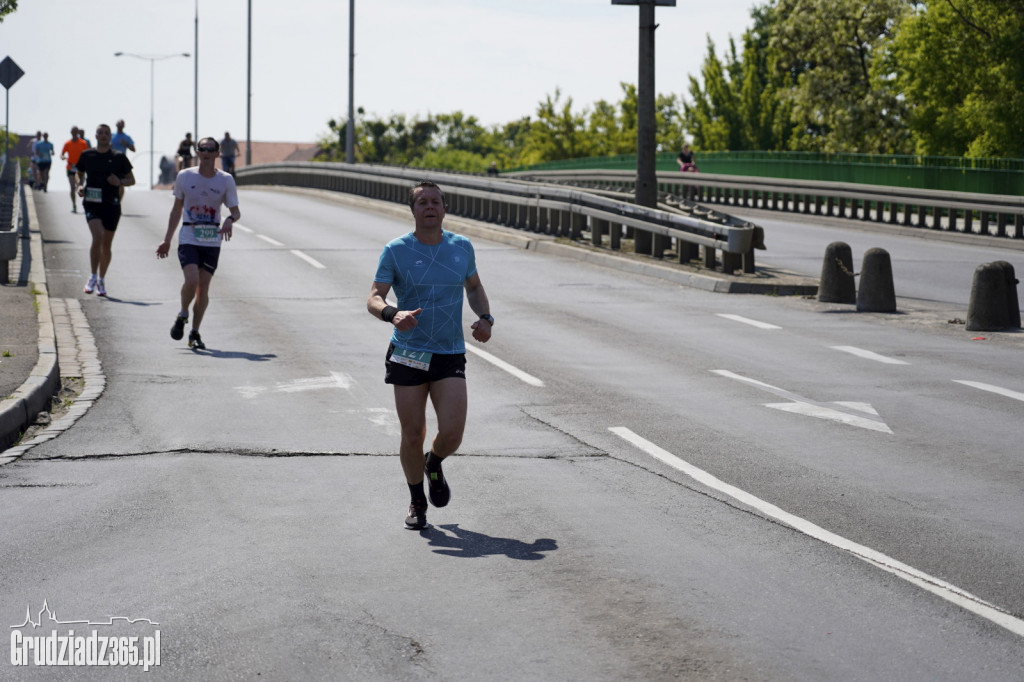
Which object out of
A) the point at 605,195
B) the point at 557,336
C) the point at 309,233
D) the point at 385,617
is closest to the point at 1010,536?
the point at 385,617

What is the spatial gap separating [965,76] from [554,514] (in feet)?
153

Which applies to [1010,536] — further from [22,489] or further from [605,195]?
[605,195]

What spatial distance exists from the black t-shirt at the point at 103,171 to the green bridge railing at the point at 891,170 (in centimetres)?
2166

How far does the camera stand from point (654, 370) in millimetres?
12820

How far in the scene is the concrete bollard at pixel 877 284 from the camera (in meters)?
17.7

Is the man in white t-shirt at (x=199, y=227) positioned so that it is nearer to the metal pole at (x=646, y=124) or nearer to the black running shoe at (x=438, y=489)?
the black running shoe at (x=438, y=489)

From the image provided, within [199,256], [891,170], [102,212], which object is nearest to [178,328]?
[199,256]

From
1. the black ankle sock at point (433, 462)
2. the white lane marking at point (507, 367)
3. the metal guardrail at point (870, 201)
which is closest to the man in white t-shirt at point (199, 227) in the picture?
the white lane marking at point (507, 367)

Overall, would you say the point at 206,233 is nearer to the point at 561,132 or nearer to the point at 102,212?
the point at 102,212

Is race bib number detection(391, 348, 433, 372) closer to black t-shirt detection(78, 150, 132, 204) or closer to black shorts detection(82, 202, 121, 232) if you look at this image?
black shorts detection(82, 202, 121, 232)

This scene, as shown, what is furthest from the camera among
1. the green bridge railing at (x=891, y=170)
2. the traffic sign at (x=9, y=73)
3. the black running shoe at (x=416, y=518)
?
the green bridge railing at (x=891, y=170)

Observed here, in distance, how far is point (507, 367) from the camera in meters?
12.9

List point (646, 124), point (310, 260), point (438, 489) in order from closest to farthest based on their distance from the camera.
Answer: point (438, 489), point (310, 260), point (646, 124)

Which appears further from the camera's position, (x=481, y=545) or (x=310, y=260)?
(x=310, y=260)
